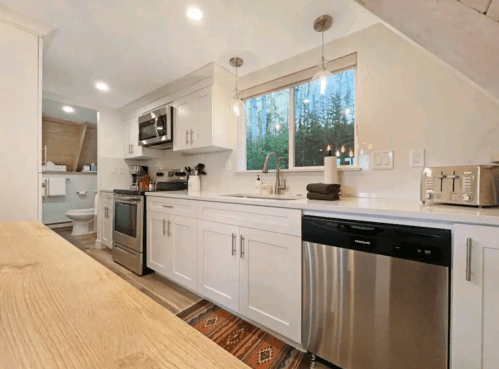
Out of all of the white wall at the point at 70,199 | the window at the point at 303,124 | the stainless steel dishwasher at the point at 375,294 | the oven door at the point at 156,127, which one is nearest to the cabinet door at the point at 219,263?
the stainless steel dishwasher at the point at 375,294

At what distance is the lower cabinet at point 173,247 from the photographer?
197 centimetres

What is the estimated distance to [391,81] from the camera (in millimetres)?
1585

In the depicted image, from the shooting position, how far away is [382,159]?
1619 mm

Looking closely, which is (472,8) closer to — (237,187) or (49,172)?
(237,187)

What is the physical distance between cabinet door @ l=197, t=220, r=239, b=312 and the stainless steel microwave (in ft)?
4.61

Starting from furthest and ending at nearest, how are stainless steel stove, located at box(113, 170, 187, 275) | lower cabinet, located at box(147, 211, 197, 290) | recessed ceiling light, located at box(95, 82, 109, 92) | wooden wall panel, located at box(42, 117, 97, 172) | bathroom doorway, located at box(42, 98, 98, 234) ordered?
wooden wall panel, located at box(42, 117, 97, 172) → bathroom doorway, located at box(42, 98, 98, 234) → recessed ceiling light, located at box(95, 82, 109, 92) → stainless steel stove, located at box(113, 170, 187, 275) → lower cabinet, located at box(147, 211, 197, 290)

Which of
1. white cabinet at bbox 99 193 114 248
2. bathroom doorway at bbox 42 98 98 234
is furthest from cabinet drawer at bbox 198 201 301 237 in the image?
bathroom doorway at bbox 42 98 98 234

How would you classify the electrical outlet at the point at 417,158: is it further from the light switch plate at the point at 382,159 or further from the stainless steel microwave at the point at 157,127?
the stainless steel microwave at the point at 157,127

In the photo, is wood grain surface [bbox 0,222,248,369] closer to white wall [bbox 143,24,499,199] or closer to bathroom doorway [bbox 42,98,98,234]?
white wall [bbox 143,24,499,199]

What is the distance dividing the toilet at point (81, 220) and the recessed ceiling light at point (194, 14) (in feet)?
13.2

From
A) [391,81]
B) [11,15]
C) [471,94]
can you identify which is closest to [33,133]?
[11,15]

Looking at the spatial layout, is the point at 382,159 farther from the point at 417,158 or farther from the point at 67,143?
the point at 67,143

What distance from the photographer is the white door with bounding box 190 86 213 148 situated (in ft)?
7.59

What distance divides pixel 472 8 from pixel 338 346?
5.04 feet
